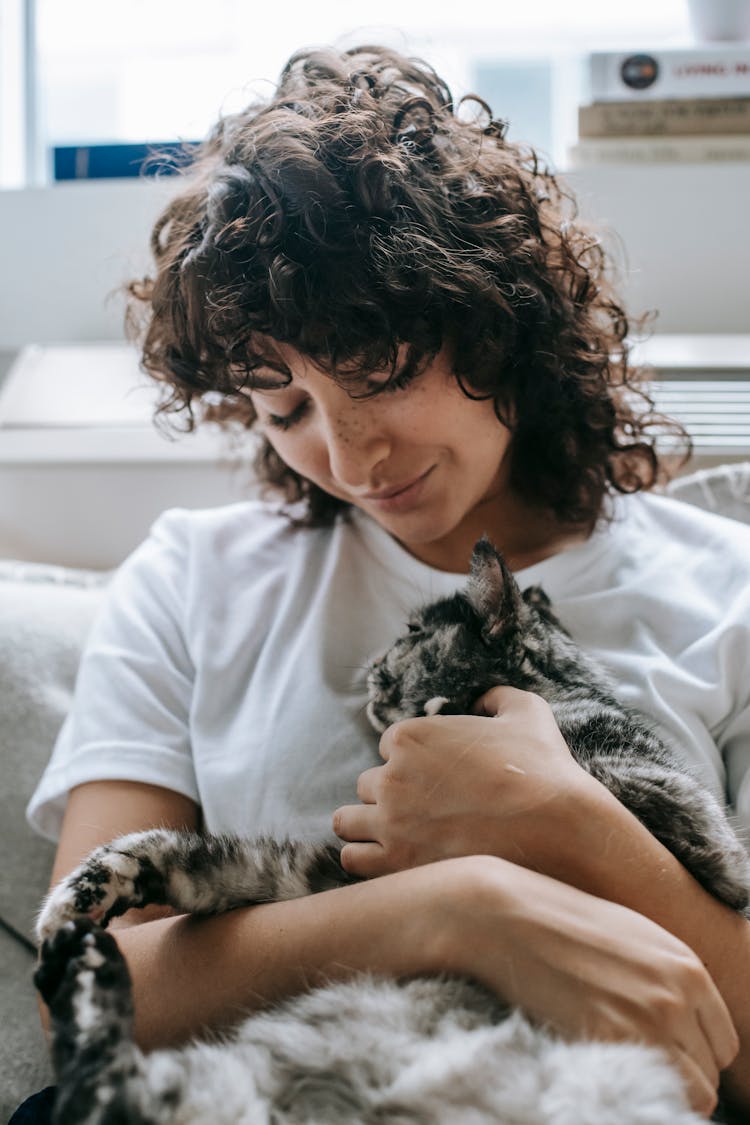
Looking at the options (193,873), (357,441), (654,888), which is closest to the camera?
(654,888)

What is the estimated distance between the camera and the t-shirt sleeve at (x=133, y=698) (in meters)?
1.26

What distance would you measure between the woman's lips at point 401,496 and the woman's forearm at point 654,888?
1.41ft

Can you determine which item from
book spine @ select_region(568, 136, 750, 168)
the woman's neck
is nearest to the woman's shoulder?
the woman's neck

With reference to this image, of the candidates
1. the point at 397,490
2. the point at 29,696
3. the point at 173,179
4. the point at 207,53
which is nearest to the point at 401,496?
the point at 397,490

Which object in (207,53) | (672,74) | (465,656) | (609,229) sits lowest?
(465,656)

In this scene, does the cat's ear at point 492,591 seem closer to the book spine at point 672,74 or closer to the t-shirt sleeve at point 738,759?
the t-shirt sleeve at point 738,759

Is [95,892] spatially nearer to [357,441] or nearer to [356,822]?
[356,822]

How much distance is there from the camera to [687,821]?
1.05 m

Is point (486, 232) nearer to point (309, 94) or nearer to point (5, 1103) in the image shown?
point (309, 94)

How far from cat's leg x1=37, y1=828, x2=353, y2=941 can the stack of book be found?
152 centimetres

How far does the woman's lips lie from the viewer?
1.26 metres

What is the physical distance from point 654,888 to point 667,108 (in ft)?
5.37

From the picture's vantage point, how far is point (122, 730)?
1283 mm

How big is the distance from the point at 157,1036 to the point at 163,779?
31cm
